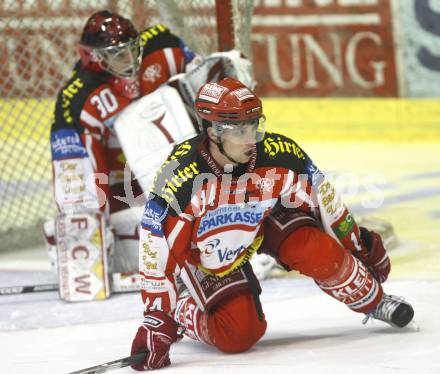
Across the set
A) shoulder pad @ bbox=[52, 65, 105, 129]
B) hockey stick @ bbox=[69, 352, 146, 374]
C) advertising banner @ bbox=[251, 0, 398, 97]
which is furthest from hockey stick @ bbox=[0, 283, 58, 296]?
advertising banner @ bbox=[251, 0, 398, 97]

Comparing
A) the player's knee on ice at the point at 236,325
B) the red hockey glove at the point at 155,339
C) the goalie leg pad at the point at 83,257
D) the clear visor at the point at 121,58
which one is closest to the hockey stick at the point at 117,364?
the red hockey glove at the point at 155,339

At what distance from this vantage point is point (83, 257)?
4363mm

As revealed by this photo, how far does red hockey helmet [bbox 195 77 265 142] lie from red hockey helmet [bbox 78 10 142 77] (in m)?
1.16

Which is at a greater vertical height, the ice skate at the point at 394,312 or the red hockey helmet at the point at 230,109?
the red hockey helmet at the point at 230,109

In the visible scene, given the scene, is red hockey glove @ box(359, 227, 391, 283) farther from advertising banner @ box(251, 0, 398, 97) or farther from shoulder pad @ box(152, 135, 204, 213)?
advertising banner @ box(251, 0, 398, 97)

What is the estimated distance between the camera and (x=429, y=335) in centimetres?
323

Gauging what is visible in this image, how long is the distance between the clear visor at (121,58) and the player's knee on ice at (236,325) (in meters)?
1.30

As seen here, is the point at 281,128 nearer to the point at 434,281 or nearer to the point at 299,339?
the point at 434,281

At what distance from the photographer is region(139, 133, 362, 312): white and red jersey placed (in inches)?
123

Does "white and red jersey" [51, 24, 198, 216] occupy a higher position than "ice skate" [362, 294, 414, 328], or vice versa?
"white and red jersey" [51, 24, 198, 216]

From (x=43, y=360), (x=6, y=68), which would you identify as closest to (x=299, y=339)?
(x=43, y=360)

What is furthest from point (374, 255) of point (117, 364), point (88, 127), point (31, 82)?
point (31, 82)

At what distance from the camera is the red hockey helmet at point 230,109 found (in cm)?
307

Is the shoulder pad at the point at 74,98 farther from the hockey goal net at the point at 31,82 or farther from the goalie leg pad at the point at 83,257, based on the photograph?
the hockey goal net at the point at 31,82
